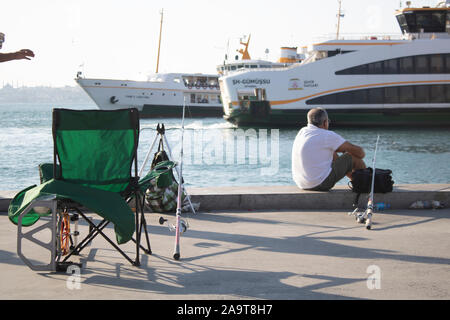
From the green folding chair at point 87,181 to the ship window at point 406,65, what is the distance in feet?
96.3

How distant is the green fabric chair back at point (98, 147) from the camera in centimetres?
347

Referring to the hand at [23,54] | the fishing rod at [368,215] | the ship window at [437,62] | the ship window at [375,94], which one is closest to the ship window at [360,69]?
the ship window at [375,94]

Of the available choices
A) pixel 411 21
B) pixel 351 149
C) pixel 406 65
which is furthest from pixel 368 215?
pixel 411 21

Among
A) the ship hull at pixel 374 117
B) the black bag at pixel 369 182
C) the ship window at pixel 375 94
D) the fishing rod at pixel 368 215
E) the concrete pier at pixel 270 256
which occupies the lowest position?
the concrete pier at pixel 270 256

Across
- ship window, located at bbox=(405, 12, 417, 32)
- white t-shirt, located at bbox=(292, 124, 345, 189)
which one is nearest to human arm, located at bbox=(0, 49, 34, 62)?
white t-shirt, located at bbox=(292, 124, 345, 189)

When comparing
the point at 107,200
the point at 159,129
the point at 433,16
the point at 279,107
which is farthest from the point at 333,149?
the point at 433,16

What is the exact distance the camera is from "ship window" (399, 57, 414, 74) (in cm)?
3073

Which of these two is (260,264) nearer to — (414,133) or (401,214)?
(401,214)

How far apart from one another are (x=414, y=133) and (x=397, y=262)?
2845 cm

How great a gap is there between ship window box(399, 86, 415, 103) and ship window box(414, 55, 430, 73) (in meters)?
1.06

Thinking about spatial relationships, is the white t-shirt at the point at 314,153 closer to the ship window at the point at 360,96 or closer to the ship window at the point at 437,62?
the ship window at the point at 360,96

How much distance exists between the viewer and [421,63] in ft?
101

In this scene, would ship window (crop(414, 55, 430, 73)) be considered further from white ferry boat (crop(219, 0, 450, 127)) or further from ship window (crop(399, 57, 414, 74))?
ship window (crop(399, 57, 414, 74))
